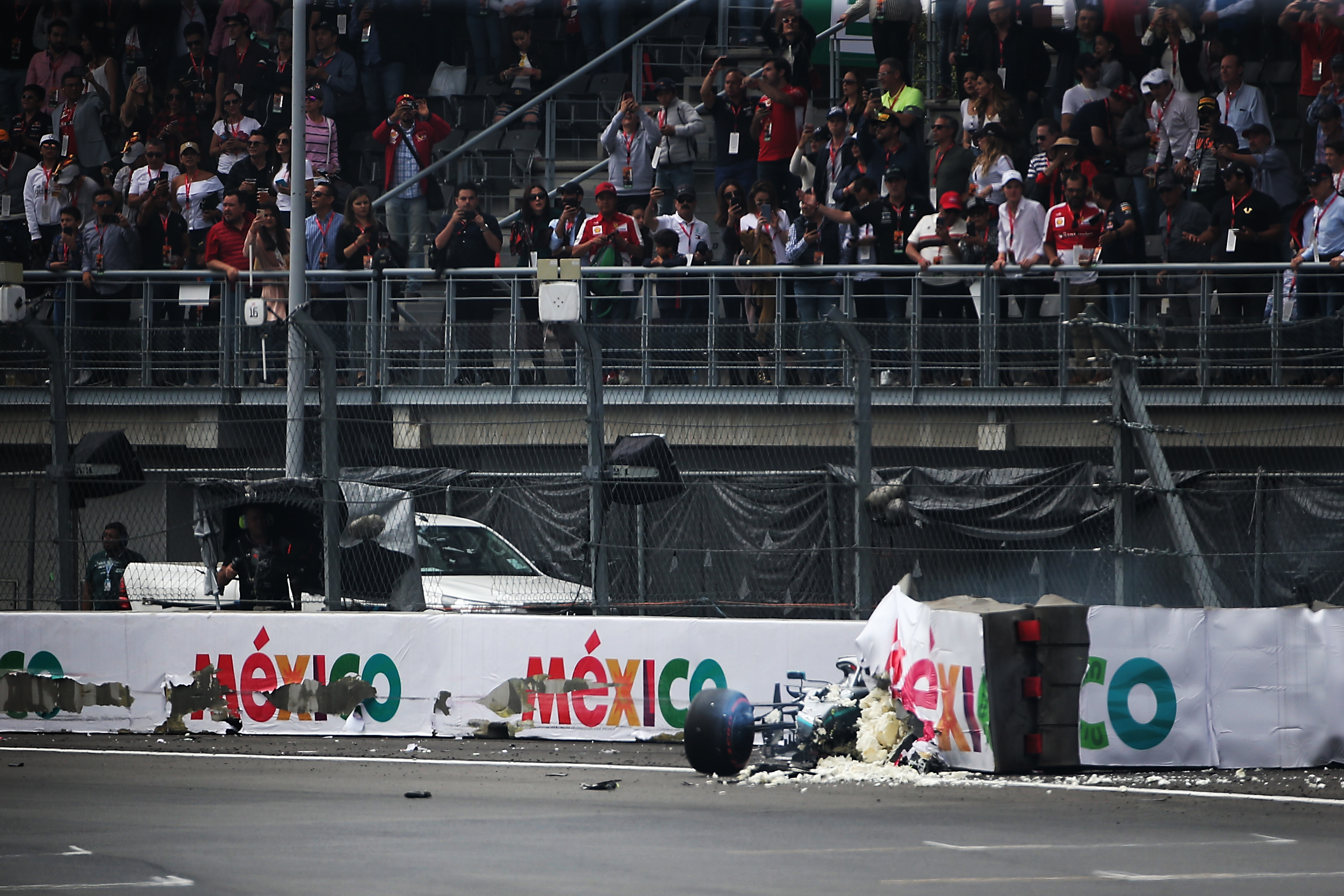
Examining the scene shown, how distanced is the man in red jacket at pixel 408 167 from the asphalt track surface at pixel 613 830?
9208 millimetres

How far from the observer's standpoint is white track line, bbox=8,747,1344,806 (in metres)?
Result: 9.55

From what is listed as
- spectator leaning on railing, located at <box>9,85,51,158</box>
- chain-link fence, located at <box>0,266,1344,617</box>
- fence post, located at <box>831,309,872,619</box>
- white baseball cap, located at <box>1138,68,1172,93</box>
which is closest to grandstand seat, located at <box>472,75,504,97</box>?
chain-link fence, located at <box>0,266,1344,617</box>

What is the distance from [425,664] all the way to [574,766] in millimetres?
1929

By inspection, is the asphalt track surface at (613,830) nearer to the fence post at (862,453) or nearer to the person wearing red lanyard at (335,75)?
the fence post at (862,453)

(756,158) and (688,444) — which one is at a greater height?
(756,158)

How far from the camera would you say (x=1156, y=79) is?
1722 centimetres

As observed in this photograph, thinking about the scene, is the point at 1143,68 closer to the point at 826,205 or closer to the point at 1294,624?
the point at 826,205

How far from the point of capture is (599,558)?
11.9 m

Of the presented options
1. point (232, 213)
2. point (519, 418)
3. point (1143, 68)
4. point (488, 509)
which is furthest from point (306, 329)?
point (1143, 68)

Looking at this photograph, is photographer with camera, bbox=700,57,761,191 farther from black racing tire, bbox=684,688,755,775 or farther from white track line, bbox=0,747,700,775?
black racing tire, bbox=684,688,755,775

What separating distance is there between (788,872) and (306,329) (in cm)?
639

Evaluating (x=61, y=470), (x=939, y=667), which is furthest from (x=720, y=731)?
(x=61, y=470)

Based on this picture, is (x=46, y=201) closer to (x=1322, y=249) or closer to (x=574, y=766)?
(x=574, y=766)

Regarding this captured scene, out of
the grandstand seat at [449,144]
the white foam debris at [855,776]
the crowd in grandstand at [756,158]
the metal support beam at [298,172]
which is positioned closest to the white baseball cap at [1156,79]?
the crowd in grandstand at [756,158]
